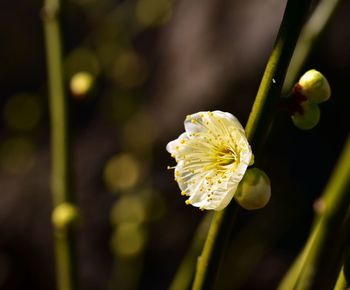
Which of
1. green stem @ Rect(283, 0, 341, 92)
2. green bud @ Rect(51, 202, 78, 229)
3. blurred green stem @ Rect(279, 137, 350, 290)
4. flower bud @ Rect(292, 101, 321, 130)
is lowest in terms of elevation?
green bud @ Rect(51, 202, 78, 229)

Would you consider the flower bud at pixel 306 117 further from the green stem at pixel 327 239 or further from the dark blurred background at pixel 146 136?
the dark blurred background at pixel 146 136

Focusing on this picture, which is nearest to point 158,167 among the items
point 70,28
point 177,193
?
point 177,193

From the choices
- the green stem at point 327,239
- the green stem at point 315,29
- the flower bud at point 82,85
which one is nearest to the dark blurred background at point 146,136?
the flower bud at point 82,85

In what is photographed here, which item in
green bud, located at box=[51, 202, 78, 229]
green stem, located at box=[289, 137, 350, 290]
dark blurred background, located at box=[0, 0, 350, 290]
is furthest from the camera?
dark blurred background, located at box=[0, 0, 350, 290]

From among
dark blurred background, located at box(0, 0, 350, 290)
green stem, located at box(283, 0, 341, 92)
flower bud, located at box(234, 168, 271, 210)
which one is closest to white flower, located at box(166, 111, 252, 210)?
flower bud, located at box(234, 168, 271, 210)

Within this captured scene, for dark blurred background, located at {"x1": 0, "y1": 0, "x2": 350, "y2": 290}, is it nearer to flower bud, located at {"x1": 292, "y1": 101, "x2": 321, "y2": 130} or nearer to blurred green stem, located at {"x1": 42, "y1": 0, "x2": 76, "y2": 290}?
blurred green stem, located at {"x1": 42, "y1": 0, "x2": 76, "y2": 290}

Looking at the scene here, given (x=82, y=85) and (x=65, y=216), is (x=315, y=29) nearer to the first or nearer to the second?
(x=82, y=85)
